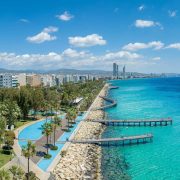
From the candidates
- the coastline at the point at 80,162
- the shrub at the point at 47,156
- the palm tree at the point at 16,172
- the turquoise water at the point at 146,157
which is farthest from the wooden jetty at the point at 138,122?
the palm tree at the point at 16,172

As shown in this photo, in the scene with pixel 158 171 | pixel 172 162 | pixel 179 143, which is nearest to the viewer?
pixel 158 171

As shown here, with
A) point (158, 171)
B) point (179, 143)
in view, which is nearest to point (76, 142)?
point (158, 171)

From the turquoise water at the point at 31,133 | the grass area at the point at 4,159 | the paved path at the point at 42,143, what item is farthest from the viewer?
the turquoise water at the point at 31,133

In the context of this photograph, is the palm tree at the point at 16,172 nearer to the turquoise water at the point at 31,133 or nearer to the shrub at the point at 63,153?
the shrub at the point at 63,153

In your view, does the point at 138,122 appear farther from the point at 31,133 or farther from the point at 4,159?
the point at 4,159

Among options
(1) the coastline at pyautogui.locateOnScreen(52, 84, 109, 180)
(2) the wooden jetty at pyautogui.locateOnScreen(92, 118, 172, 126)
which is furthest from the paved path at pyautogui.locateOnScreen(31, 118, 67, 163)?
(2) the wooden jetty at pyautogui.locateOnScreen(92, 118, 172, 126)

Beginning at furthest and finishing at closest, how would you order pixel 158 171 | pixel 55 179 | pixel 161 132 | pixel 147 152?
pixel 161 132 < pixel 147 152 < pixel 158 171 < pixel 55 179

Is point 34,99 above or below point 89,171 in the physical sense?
above

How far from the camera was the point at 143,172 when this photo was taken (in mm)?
59188

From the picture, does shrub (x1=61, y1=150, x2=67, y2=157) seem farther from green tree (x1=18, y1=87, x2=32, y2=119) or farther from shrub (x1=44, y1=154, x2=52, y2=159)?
green tree (x1=18, y1=87, x2=32, y2=119)

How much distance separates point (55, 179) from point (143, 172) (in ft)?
57.7

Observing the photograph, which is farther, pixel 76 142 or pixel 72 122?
pixel 72 122

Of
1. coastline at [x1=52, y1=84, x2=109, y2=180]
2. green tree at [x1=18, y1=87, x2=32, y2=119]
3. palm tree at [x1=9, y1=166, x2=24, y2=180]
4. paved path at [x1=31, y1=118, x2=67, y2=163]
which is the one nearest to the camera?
palm tree at [x1=9, y1=166, x2=24, y2=180]

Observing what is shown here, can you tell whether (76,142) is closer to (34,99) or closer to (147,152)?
(147,152)
